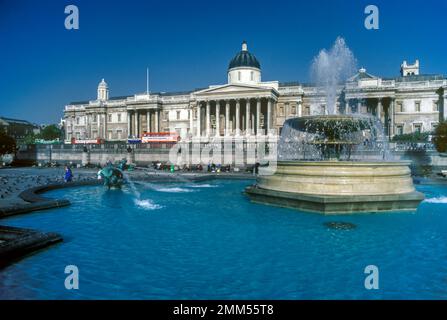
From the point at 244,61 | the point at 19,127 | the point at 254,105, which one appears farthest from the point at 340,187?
the point at 19,127

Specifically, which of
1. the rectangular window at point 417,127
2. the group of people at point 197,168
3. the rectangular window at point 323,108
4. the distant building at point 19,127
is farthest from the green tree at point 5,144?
the distant building at point 19,127

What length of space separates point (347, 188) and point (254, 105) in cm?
4885

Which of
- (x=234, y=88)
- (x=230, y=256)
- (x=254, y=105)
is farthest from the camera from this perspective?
(x=254, y=105)

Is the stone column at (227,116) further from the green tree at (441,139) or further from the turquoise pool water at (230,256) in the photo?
the turquoise pool water at (230,256)

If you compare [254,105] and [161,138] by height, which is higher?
[254,105]

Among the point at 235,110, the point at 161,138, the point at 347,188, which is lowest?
the point at 347,188

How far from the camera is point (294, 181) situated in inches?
490

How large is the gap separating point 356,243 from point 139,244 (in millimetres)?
4883

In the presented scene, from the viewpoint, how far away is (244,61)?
6253cm

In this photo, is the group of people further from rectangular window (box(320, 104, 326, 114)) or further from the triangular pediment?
rectangular window (box(320, 104, 326, 114))

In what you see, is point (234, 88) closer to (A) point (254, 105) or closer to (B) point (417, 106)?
(A) point (254, 105)

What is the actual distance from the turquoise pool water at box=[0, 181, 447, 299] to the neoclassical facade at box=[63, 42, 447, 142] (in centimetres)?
4257

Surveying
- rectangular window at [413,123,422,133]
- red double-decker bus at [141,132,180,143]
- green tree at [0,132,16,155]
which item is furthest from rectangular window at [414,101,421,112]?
green tree at [0,132,16,155]
